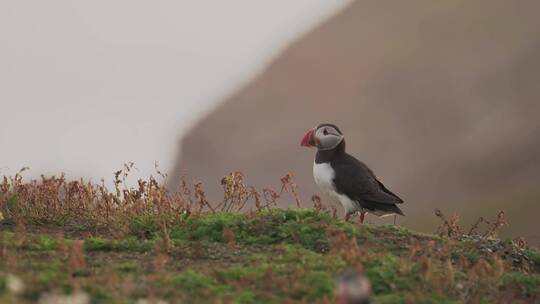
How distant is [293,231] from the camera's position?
11.0 meters

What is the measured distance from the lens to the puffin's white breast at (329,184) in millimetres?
12273

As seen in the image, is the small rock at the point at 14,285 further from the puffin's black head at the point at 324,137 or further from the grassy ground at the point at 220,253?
the puffin's black head at the point at 324,137

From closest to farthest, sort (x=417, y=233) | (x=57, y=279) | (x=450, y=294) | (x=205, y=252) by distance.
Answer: (x=57, y=279) → (x=450, y=294) → (x=205, y=252) → (x=417, y=233)

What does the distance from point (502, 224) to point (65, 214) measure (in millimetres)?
6592

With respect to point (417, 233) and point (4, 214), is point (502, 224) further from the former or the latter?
point (4, 214)

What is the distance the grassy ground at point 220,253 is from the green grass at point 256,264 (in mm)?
15

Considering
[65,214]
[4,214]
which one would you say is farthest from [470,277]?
[4,214]

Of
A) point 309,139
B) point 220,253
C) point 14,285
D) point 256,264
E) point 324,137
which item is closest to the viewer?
point 14,285

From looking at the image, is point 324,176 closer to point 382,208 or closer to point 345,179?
point 345,179

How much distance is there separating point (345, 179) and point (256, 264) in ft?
11.0

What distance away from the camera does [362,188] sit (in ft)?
39.8

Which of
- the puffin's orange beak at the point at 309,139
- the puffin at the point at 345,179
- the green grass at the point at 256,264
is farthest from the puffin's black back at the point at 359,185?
the green grass at the point at 256,264

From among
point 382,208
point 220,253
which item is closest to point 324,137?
point 382,208

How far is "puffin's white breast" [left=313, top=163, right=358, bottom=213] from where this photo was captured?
483 inches
